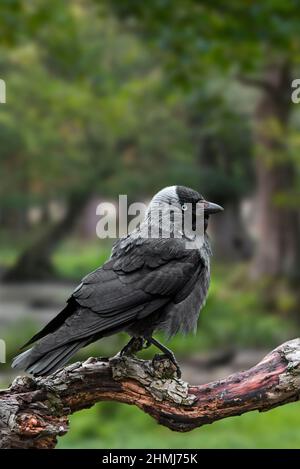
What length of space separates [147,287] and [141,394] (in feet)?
1.31

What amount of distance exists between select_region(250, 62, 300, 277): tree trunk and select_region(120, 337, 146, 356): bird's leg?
8819 mm

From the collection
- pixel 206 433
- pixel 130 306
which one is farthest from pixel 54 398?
pixel 206 433

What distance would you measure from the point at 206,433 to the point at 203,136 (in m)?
8.22

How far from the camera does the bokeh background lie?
28.6 feet

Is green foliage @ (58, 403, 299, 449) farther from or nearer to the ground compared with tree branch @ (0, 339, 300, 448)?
nearer to the ground

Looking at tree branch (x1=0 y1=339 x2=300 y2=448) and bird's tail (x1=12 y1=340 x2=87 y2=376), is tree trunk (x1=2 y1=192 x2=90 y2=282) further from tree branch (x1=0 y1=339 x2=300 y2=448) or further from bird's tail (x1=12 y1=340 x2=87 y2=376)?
bird's tail (x1=12 y1=340 x2=87 y2=376)

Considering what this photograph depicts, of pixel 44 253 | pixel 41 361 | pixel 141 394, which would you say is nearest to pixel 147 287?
pixel 141 394

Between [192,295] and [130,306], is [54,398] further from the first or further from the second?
Result: [192,295]

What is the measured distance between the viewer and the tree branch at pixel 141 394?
2410 mm

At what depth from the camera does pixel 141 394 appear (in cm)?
251

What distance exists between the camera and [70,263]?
45.5 ft

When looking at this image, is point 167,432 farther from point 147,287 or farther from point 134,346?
point 147,287

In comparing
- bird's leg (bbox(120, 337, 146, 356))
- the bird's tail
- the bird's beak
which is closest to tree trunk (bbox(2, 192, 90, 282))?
bird's leg (bbox(120, 337, 146, 356))

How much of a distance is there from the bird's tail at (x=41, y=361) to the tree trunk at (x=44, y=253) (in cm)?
991
